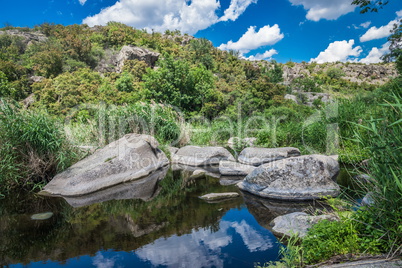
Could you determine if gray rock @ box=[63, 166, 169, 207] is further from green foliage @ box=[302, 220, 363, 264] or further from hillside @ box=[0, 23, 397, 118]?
hillside @ box=[0, 23, 397, 118]

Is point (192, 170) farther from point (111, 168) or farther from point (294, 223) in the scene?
point (294, 223)

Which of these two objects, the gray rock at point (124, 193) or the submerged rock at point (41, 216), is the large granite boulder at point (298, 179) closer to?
the gray rock at point (124, 193)

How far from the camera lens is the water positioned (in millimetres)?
3508

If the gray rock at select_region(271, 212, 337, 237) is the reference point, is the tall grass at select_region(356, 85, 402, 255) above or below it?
above

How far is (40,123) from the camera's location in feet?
21.4

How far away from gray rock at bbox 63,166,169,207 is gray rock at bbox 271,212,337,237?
3174 millimetres

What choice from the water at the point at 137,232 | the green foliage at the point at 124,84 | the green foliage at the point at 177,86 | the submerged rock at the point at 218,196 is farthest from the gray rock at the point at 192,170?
the green foliage at the point at 124,84

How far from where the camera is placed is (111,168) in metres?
7.34

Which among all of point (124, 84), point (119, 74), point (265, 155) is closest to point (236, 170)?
point (265, 155)

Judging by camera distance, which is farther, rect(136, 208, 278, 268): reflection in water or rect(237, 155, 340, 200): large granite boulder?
rect(237, 155, 340, 200): large granite boulder

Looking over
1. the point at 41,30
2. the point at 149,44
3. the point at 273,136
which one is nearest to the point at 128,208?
the point at 273,136

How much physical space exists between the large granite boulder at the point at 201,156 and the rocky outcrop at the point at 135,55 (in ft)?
86.7

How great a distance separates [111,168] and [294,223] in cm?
532

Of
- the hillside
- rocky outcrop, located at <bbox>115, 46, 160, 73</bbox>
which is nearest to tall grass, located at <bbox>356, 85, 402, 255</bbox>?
the hillside
